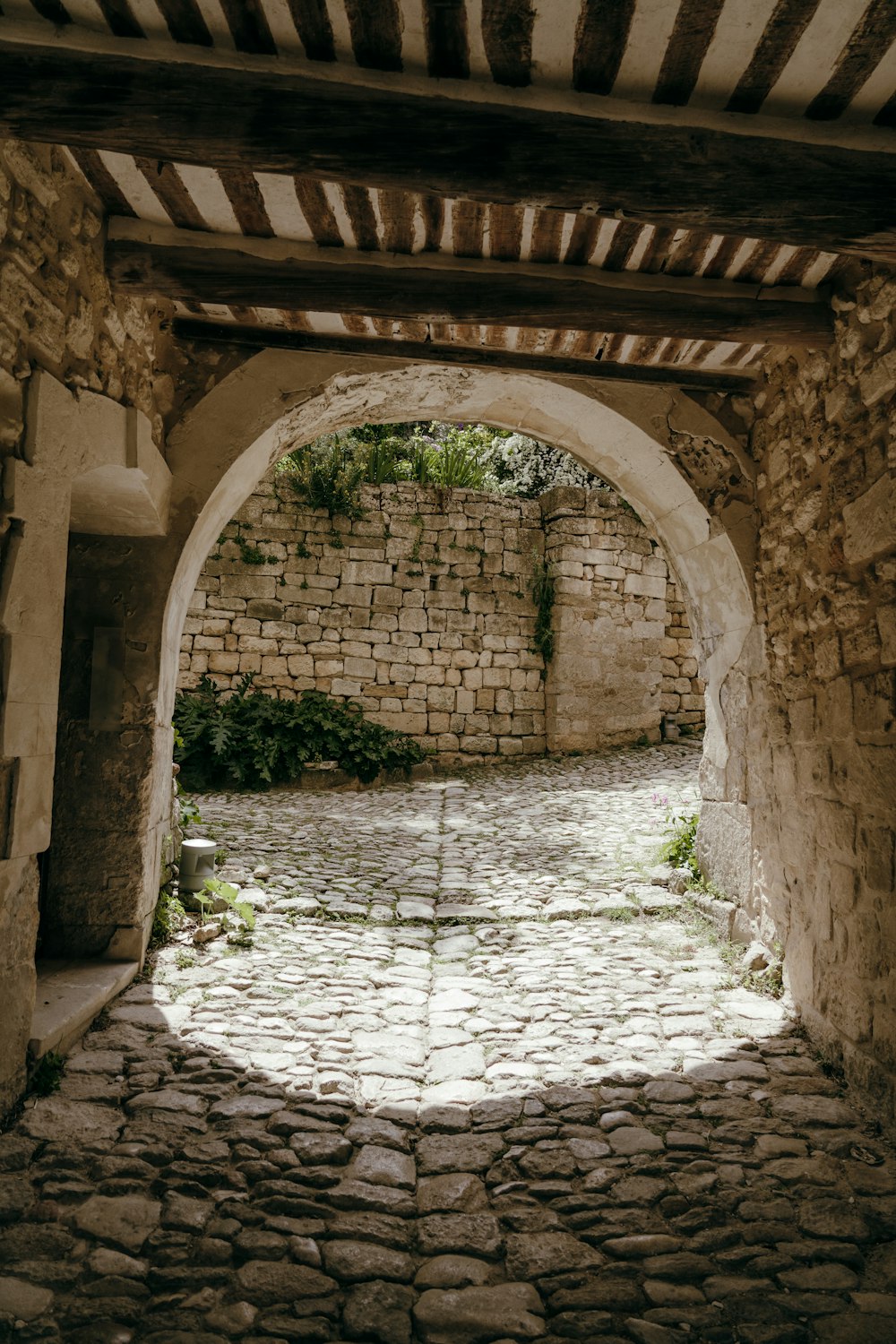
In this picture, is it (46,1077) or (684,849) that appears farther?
(684,849)

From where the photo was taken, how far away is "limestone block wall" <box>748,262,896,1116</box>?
2666 mm

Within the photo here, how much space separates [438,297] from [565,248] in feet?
1.53

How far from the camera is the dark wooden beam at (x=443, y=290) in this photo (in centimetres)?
294

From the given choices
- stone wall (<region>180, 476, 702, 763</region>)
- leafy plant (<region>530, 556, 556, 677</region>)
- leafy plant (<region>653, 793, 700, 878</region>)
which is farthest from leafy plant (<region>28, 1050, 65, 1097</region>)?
leafy plant (<region>530, 556, 556, 677</region>)

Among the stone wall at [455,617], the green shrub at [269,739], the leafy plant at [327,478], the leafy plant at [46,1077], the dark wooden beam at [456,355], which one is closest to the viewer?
the leafy plant at [46,1077]

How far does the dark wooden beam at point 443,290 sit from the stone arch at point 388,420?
0.66m

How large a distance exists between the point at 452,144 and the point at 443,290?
2.80 ft

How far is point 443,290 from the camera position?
3.01 m

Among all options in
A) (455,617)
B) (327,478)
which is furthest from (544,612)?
(327,478)

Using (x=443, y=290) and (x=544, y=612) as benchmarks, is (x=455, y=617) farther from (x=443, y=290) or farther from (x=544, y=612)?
(x=443, y=290)

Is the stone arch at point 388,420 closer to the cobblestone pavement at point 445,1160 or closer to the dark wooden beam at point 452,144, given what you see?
the cobblestone pavement at point 445,1160

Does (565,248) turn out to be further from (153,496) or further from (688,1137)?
(688,1137)

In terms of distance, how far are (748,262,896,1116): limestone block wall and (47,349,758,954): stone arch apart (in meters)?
0.34

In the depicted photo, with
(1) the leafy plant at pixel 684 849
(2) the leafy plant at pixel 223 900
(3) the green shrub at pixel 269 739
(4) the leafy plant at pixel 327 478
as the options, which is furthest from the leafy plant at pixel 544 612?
(2) the leafy plant at pixel 223 900
